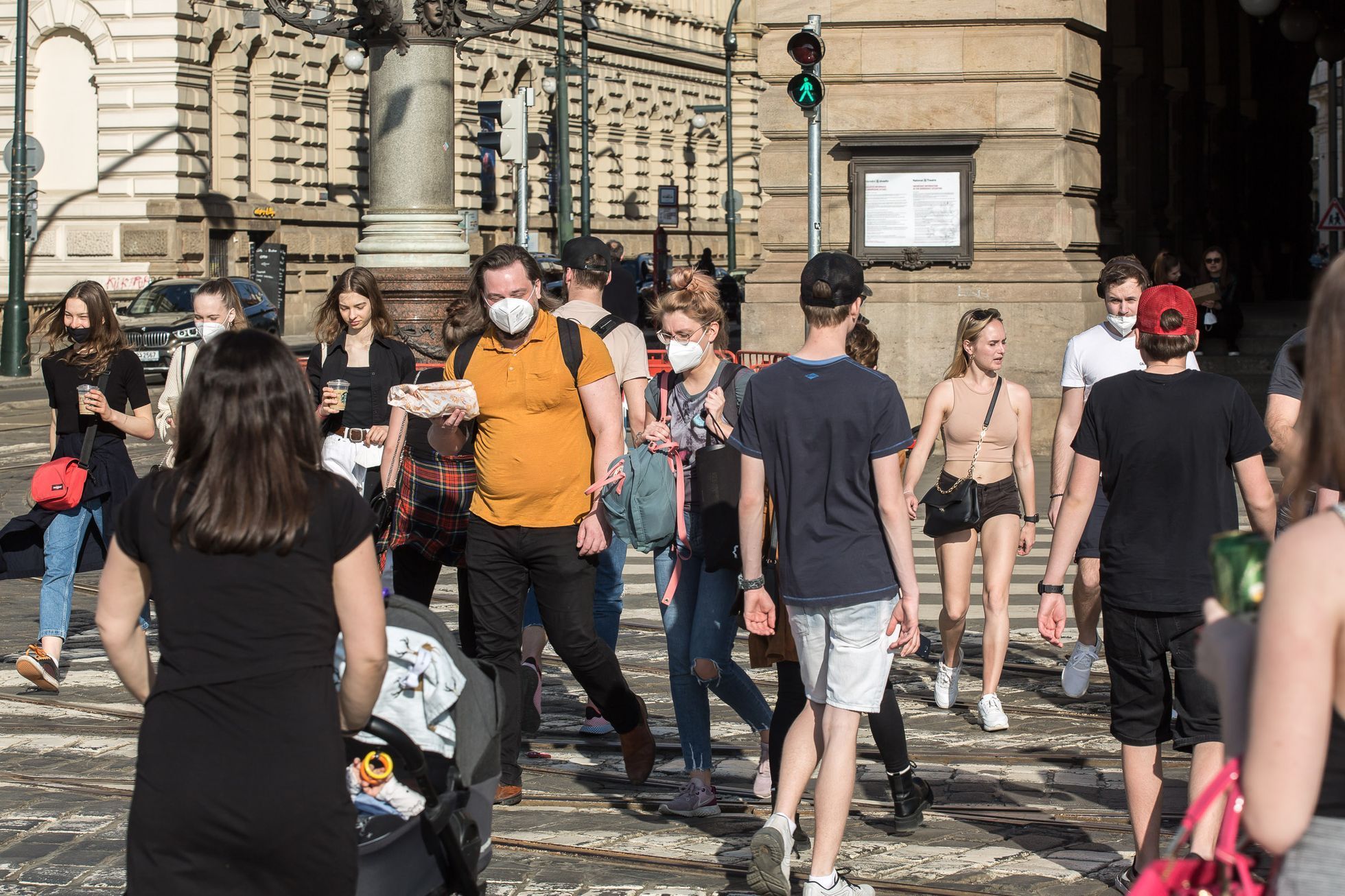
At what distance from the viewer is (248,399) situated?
11.9 feet

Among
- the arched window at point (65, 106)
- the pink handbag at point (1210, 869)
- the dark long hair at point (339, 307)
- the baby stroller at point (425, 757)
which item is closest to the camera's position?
the pink handbag at point (1210, 869)

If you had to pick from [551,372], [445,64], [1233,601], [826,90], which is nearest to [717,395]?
[551,372]

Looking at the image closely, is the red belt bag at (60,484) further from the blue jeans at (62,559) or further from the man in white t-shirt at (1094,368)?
the man in white t-shirt at (1094,368)

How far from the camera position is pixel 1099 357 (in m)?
8.02

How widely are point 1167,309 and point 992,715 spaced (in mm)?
2739

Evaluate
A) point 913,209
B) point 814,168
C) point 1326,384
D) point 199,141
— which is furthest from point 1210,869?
point 199,141

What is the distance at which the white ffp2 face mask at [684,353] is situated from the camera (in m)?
6.57

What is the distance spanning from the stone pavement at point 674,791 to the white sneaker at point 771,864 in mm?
409

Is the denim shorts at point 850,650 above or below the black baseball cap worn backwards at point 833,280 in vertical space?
below

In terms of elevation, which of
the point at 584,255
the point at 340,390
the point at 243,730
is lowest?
the point at 243,730

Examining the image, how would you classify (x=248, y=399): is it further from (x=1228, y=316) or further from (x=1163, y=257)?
(x=1228, y=316)

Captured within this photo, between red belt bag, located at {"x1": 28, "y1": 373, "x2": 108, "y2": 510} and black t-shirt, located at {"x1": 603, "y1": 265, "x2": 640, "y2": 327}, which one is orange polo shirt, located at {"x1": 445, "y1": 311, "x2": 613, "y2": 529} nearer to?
red belt bag, located at {"x1": 28, "y1": 373, "x2": 108, "y2": 510}

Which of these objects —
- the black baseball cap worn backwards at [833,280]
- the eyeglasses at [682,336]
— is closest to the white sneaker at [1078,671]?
the eyeglasses at [682,336]

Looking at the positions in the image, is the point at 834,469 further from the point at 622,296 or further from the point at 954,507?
the point at 622,296
